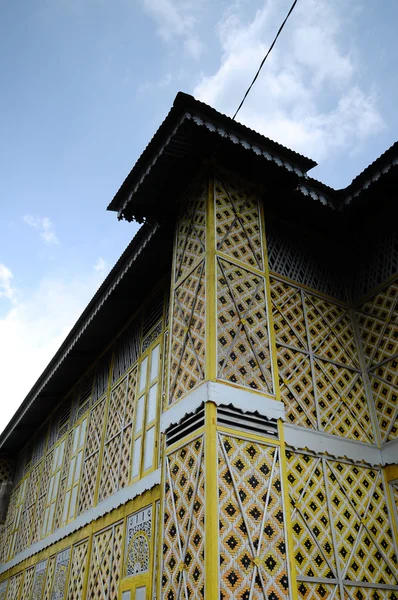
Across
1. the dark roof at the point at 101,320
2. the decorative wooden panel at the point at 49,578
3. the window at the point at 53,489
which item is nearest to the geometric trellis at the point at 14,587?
the window at the point at 53,489

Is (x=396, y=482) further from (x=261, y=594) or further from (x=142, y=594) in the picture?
(x=142, y=594)

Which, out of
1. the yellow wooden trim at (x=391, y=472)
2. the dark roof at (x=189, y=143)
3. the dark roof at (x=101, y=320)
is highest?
the dark roof at (x=101, y=320)

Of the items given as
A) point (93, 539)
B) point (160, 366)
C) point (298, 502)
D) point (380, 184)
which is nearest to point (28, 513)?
point (93, 539)

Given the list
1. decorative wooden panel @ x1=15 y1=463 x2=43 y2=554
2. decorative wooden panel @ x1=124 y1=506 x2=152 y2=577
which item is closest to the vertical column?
decorative wooden panel @ x1=15 y1=463 x2=43 y2=554

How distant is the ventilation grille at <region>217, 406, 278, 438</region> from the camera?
15.8 ft

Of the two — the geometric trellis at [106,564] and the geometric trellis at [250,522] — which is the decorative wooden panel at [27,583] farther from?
the geometric trellis at [250,522]

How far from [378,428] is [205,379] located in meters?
2.79

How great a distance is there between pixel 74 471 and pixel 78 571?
7.12 feet

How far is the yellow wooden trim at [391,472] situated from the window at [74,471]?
18.8 ft

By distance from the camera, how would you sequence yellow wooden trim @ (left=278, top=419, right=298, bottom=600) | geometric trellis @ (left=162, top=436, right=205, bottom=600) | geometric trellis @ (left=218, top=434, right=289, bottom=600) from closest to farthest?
geometric trellis @ (left=218, top=434, right=289, bottom=600) → geometric trellis @ (left=162, top=436, right=205, bottom=600) → yellow wooden trim @ (left=278, top=419, right=298, bottom=600)

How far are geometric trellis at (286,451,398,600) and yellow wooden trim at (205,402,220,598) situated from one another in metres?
1.40

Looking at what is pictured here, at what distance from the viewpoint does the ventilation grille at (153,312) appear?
8227 millimetres

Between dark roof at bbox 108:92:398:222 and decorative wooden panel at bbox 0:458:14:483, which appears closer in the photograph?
dark roof at bbox 108:92:398:222

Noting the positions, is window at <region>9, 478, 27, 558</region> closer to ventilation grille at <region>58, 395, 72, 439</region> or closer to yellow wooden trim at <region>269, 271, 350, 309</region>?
ventilation grille at <region>58, 395, 72, 439</region>
